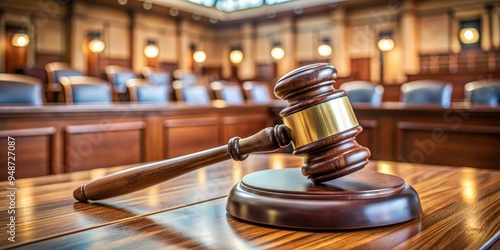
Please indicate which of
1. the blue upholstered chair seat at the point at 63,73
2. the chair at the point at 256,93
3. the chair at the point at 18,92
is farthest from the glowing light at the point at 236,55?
the chair at the point at 18,92

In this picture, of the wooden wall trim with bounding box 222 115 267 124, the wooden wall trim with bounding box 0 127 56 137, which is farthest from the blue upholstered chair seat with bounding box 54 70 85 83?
the wooden wall trim with bounding box 0 127 56 137

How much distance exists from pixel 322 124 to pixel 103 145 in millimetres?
2226

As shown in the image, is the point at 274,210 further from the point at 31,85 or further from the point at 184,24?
the point at 184,24

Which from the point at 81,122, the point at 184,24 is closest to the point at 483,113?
the point at 81,122

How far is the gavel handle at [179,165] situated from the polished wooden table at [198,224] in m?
0.02

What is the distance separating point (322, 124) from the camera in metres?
0.57

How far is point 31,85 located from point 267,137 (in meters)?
2.76

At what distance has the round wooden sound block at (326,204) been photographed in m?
0.52

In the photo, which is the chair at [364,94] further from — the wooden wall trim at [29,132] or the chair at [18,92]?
the wooden wall trim at [29,132]

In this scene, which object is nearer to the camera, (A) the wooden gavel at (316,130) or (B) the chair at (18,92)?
(A) the wooden gavel at (316,130)

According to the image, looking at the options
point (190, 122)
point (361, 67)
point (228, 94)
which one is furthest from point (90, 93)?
point (361, 67)

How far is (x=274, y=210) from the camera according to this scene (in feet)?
1.77

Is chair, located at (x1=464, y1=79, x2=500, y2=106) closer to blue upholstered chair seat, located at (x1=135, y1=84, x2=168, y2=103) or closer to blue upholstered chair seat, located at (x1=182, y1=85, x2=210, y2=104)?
blue upholstered chair seat, located at (x1=182, y1=85, x2=210, y2=104)

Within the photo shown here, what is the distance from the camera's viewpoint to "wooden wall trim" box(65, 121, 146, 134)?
2.44 m
